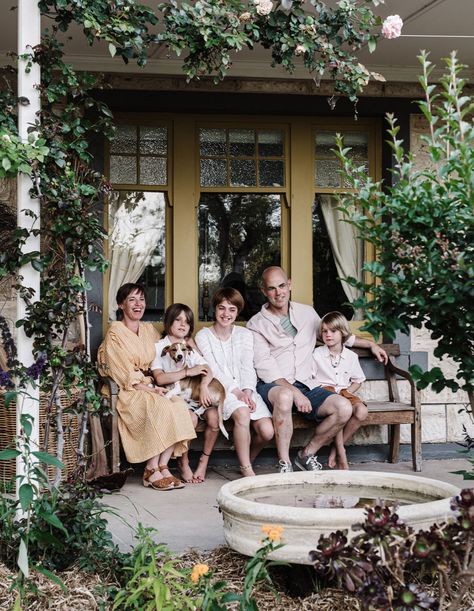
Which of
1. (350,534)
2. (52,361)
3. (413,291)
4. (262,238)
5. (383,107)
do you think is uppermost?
(383,107)

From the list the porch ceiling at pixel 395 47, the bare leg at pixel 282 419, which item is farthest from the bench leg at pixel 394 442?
the porch ceiling at pixel 395 47

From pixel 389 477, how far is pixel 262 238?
121 inches

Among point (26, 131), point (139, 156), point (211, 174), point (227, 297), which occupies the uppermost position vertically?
point (139, 156)

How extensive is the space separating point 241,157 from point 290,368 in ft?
5.45

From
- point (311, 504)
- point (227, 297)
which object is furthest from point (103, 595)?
point (227, 297)

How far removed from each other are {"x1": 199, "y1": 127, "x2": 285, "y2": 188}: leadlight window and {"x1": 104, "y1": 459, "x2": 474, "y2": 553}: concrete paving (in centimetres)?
211

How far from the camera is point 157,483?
5.04 m

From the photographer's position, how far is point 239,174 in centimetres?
611

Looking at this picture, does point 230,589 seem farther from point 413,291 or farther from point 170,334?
point 170,334

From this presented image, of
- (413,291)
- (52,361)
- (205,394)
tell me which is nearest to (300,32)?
(413,291)

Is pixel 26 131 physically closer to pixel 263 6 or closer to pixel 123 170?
pixel 263 6

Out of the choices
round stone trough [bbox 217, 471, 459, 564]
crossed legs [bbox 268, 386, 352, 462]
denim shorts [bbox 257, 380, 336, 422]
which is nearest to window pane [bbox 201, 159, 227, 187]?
denim shorts [bbox 257, 380, 336, 422]

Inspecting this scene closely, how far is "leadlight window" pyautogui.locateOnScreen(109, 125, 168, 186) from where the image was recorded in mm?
5961

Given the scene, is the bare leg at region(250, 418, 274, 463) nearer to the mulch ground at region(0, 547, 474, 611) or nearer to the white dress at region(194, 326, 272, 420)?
the white dress at region(194, 326, 272, 420)
